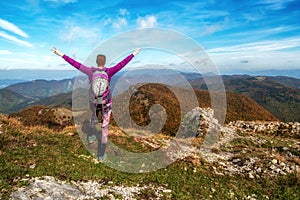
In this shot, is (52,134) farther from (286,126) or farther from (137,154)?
(286,126)

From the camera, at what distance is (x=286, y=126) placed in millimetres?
33281

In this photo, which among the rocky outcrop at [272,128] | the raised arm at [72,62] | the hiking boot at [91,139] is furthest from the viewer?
the rocky outcrop at [272,128]

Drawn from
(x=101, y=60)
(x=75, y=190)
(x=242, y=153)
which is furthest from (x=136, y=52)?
(x=242, y=153)

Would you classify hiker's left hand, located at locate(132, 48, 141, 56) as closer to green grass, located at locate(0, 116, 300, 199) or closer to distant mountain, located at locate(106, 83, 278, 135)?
distant mountain, located at locate(106, 83, 278, 135)

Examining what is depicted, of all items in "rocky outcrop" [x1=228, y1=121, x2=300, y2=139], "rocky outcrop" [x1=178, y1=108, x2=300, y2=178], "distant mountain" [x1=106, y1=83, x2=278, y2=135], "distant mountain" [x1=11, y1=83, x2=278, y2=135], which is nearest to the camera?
"rocky outcrop" [x1=178, y1=108, x2=300, y2=178]

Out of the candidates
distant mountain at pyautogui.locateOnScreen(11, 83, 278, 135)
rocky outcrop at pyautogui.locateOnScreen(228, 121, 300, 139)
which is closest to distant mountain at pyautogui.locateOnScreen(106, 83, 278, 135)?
distant mountain at pyautogui.locateOnScreen(11, 83, 278, 135)

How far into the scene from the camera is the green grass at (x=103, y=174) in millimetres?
10445

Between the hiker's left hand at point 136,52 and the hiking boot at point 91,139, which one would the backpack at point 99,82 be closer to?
the hiker's left hand at point 136,52

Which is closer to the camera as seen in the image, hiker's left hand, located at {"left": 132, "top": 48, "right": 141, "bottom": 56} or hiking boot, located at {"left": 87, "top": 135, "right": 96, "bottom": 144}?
hiker's left hand, located at {"left": 132, "top": 48, "right": 141, "bottom": 56}

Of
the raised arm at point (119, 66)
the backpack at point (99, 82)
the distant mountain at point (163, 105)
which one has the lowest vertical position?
the distant mountain at point (163, 105)

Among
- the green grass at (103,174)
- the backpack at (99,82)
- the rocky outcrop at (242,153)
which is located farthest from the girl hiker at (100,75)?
the rocky outcrop at (242,153)

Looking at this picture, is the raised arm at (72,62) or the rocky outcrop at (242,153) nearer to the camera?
the raised arm at (72,62)

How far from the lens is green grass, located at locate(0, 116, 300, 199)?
10.4 metres

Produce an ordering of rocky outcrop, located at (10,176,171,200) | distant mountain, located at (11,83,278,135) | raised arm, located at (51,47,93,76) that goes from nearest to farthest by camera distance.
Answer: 1. rocky outcrop, located at (10,176,171,200)
2. raised arm, located at (51,47,93,76)
3. distant mountain, located at (11,83,278,135)
